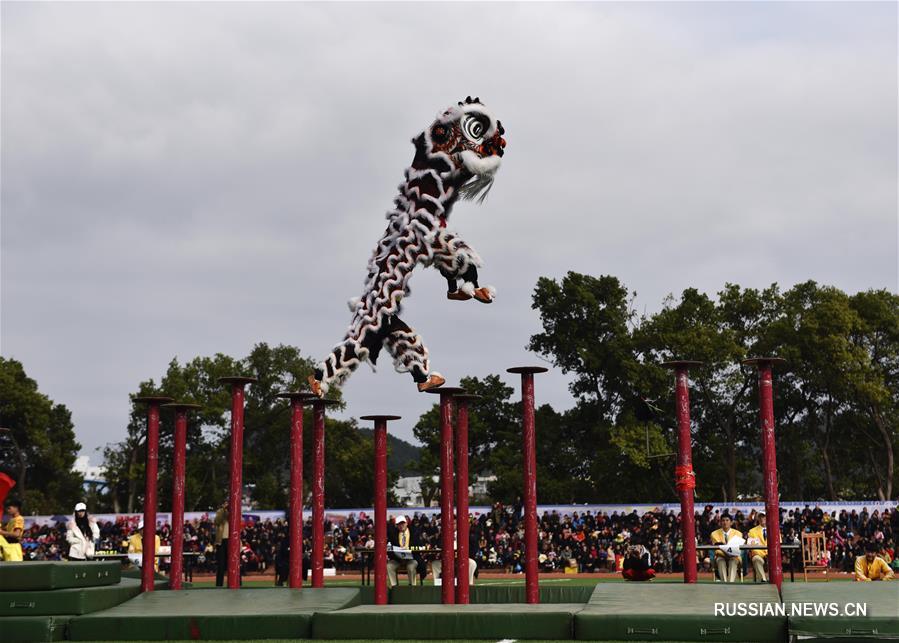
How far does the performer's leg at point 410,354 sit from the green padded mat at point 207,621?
10.2 ft

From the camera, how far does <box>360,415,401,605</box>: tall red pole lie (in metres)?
13.5

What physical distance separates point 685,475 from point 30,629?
8.14m

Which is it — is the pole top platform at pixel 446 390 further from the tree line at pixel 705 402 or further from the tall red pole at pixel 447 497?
the tree line at pixel 705 402

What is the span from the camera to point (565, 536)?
31.1 m

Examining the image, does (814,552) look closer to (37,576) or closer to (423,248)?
(423,248)

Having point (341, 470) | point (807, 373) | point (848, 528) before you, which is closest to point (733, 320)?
point (807, 373)

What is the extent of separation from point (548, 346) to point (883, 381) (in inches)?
563

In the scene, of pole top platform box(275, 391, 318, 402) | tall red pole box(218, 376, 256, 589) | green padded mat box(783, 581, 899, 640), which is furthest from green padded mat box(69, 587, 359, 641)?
green padded mat box(783, 581, 899, 640)

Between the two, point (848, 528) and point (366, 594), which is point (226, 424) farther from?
point (366, 594)

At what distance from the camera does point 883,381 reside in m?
43.1

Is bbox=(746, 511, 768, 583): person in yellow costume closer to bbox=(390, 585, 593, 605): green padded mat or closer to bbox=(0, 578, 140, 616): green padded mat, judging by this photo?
bbox=(390, 585, 593, 605): green padded mat

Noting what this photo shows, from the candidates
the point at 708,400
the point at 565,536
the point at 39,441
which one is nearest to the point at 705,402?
the point at 708,400

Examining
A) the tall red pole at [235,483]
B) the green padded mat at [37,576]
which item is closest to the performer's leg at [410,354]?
the tall red pole at [235,483]

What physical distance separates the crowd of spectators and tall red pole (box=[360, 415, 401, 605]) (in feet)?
47.1
